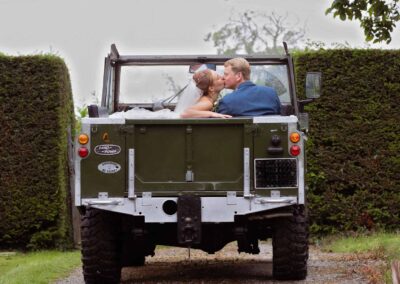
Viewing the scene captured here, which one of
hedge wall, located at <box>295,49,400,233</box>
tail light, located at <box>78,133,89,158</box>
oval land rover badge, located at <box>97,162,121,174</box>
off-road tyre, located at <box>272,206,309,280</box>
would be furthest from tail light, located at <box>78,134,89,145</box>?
hedge wall, located at <box>295,49,400,233</box>

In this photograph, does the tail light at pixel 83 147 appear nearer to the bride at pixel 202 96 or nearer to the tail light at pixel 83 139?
the tail light at pixel 83 139

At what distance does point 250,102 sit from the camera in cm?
941

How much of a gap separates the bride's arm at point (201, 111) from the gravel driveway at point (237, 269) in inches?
60.8

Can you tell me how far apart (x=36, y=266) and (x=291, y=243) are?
3545 mm

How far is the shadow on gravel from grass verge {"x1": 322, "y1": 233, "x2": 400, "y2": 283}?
122 cm

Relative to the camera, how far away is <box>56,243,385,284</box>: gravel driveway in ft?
31.8

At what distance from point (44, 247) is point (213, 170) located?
683cm

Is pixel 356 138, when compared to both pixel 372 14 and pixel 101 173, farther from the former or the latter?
pixel 101 173

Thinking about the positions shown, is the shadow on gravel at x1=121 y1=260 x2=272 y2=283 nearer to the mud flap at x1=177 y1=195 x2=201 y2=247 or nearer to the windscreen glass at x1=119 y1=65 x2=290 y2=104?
the mud flap at x1=177 y1=195 x2=201 y2=247

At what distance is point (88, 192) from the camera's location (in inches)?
350

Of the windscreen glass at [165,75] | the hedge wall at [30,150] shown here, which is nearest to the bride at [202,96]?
the windscreen glass at [165,75]

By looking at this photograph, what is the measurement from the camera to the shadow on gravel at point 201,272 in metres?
9.87

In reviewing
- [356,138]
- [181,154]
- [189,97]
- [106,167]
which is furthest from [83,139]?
[356,138]

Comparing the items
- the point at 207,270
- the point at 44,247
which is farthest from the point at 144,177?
the point at 44,247
